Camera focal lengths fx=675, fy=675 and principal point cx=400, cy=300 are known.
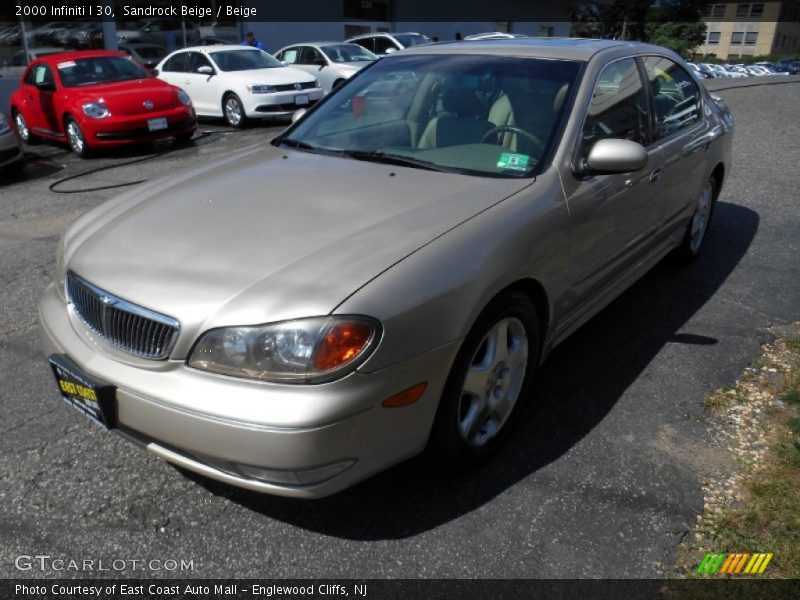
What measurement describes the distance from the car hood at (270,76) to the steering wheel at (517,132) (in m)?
9.81

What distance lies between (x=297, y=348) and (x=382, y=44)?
18833 mm

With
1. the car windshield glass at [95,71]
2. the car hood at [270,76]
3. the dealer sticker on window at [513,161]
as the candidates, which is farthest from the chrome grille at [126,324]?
the car hood at [270,76]

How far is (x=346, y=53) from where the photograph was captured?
15.4m

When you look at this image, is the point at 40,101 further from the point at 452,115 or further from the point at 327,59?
the point at 452,115

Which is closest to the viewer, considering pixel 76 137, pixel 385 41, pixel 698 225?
pixel 698 225

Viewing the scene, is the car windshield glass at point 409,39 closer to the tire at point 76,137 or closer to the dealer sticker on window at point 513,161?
the tire at point 76,137

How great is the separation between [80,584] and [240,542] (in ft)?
1.74

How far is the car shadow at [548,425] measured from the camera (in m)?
2.56

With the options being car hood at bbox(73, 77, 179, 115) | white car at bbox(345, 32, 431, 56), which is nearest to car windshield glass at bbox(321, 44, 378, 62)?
white car at bbox(345, 32, 431, 56)

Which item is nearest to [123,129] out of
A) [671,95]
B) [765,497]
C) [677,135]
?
[671,95]

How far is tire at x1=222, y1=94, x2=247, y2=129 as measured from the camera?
12.3 m

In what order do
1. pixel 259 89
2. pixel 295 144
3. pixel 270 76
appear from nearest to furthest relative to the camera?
pixel 295 144
pixel 259 89
pixel 270 76

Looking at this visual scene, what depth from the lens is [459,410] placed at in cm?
255

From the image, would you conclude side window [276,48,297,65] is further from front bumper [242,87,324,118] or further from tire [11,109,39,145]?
tire [11,109,39,145]
